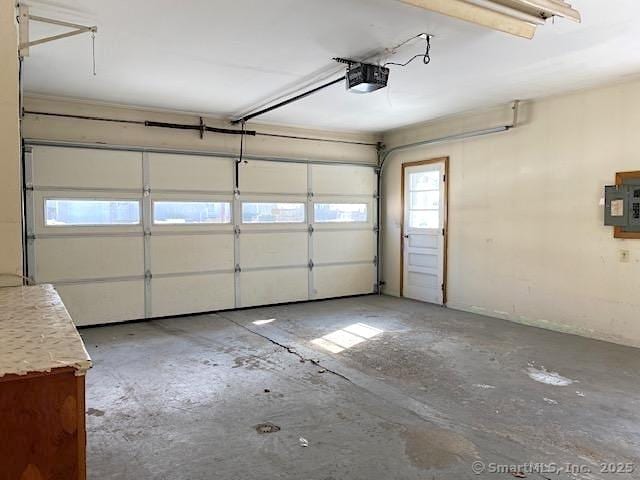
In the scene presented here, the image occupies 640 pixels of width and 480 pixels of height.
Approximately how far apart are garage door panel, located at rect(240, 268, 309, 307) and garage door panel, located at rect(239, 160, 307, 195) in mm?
1192

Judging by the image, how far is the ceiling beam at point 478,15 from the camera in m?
2.43

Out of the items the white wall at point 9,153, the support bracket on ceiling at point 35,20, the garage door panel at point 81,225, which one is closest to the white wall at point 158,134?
the garage door panel at point 81,225

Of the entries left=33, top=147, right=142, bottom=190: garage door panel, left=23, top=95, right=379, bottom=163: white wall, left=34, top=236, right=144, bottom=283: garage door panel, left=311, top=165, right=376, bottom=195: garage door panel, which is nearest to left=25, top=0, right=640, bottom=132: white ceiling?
left=23, top=95, right=379, bottom=163: white wall

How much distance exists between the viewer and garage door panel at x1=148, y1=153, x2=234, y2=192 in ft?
18.8

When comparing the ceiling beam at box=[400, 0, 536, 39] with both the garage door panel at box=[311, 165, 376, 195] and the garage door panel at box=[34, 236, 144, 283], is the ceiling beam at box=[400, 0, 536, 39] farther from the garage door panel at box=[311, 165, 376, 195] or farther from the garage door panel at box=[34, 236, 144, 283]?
the garage door panel at box=[34, 236, 144, 283]

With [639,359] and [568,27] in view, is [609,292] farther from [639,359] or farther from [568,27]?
[568,27]

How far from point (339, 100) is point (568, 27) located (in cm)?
260

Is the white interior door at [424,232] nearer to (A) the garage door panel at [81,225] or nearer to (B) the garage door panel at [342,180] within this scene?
(B) the garage door panel at [342,180]

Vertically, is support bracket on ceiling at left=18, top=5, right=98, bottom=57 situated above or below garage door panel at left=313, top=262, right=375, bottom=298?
above

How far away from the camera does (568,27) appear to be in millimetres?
3219

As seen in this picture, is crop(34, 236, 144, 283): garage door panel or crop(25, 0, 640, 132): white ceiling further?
crop(34, 236, 144, 283): garage door panel

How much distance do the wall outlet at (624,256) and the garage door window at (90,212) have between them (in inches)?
215

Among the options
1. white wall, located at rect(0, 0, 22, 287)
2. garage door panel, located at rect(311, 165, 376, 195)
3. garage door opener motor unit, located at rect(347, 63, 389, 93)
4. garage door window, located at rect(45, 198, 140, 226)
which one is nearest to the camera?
white wall, located at rect(0, 0, 22, 287)

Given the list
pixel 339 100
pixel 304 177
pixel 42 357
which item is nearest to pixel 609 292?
pixel 339 100
